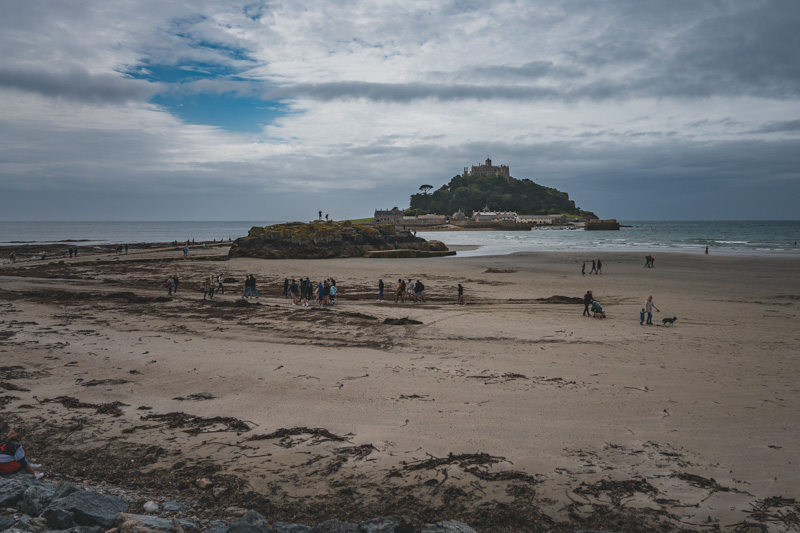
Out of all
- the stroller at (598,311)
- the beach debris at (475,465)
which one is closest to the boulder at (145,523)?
the beach debris at (475,465)

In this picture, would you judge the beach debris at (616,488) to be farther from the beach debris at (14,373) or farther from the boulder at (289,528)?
the beach debris at (14,373)

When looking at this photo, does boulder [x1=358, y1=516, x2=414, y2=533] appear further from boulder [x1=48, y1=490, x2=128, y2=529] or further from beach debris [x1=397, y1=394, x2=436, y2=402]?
beach debris [x1=397, y1=394, x2=436, y2=402]

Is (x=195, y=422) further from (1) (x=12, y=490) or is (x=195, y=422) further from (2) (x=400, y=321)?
(2) (x=400, y=321)

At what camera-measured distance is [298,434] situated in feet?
23.7

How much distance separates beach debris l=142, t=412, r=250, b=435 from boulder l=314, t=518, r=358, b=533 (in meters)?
2.96

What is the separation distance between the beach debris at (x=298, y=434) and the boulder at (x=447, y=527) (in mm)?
2466

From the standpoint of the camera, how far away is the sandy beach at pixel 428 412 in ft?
18.4

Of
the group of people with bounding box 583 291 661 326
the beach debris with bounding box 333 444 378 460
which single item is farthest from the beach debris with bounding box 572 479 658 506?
the group of people with bounding box 583 291 661 326

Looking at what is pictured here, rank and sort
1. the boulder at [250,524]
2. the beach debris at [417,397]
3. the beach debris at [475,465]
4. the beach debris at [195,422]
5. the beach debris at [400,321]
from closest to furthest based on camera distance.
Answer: the boulder at [250,524], the beach debris at [475,465], the beach debris at [195,422], the beach debris at [417,397], the beach debris at [400,321]

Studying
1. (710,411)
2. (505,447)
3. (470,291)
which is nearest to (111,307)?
(470,291)

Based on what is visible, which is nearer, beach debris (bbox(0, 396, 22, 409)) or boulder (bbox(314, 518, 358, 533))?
boulder (bbox(314, 518, 358, 533))

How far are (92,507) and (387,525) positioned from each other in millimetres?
3100

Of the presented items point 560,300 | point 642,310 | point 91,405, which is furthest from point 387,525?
point 560,300

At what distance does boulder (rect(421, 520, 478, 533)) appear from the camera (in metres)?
4.80
